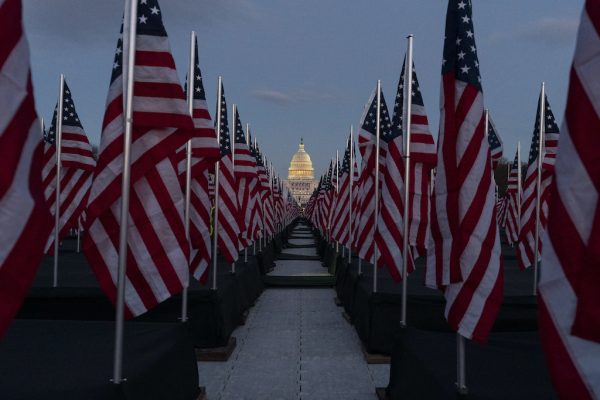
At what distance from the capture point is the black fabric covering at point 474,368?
4.87 metres

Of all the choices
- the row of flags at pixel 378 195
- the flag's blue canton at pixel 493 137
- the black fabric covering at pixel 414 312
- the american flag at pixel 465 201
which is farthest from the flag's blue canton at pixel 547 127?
the american flag at pixel 465 201

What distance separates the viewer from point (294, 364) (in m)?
9.73

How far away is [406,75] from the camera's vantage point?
7863 mm

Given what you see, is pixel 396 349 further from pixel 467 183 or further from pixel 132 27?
pixel 132 27

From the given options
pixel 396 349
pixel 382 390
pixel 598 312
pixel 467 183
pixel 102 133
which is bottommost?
pixel 382 390

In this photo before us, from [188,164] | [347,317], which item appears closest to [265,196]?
[347,317]

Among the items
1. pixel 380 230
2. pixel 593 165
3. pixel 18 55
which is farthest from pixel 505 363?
pixel 18 55

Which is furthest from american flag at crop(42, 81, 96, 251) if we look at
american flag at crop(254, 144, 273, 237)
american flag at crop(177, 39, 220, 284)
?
american flag at crop(254, 144, 273, 237)

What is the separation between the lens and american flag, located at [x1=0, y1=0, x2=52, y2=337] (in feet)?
9.26

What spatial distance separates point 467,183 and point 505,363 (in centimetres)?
178

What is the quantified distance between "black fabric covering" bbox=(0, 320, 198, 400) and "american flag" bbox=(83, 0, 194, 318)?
537mm

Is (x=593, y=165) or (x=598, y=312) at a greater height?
(x=593, y=165)

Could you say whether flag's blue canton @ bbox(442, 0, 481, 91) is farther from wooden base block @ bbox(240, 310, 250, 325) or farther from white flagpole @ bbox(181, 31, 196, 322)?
wooden base block @ bbox(240, 310, 250, 325)

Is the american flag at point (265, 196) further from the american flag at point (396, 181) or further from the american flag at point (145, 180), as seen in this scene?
the american flag at point (145, 180)
